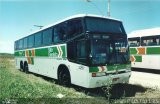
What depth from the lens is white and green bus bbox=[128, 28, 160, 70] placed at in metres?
19.1

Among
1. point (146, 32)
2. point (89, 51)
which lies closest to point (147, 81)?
point (89, 51)

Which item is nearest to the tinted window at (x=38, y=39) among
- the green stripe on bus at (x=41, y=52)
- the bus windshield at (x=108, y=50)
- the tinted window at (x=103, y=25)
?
the green stripe on bus at (x=41, y=52)

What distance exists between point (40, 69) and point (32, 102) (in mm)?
8296

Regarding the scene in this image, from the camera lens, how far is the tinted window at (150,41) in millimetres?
19112

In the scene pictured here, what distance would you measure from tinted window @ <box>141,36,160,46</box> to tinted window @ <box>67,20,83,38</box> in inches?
361

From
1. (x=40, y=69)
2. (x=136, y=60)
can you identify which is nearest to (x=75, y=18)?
(x=40, y=69)

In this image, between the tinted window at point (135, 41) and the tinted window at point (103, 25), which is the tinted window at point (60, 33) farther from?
the tinted window at point (135, 41)

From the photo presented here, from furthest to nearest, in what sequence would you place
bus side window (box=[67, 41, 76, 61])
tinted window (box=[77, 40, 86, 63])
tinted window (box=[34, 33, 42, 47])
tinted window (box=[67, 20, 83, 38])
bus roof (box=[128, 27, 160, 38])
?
1. bus roof (box=[128, 27, 160, 38])
2. tinted window (box=[34, 33, 42, 47])
3. bus side window (box=[67, 41, 76, 61])
4. tinted window (box=[67, 20, 83, 38])
5. tinted window (box=[77, 40, 86, 63])

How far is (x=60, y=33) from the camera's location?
43.4 feet

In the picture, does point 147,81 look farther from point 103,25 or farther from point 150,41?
point 150,41

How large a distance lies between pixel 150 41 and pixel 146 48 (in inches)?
25.7

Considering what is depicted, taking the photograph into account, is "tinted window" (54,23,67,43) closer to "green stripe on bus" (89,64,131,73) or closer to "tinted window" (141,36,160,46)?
"green stripe on bus" (89,64,131,73)

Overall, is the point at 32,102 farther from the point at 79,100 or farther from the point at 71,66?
the point at 71,66

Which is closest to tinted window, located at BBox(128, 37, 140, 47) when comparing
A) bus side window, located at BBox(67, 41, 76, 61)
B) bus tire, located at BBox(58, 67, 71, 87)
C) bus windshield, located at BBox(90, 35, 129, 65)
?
bus tire, located at BBox(58, 67, 71, 87)
